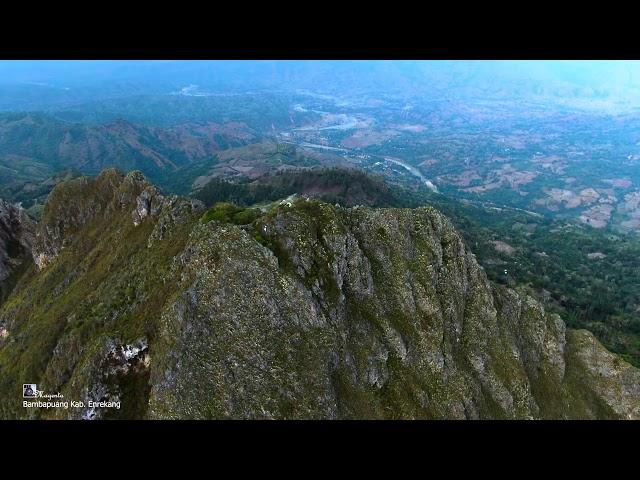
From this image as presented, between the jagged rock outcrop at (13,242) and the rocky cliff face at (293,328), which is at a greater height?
the rocky cliff face at (293,328)

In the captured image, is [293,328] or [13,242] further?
[13,242]

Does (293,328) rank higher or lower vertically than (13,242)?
higher

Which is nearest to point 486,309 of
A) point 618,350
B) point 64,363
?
point 64,363

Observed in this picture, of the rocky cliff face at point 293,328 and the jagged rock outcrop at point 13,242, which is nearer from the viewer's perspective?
the rocky cliff face at point 293,328

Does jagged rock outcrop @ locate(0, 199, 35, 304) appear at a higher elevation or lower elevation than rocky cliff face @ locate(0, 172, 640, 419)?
lower

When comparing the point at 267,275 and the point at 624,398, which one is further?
the point at 624,398

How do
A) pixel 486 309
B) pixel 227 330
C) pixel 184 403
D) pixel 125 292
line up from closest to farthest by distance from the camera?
pixel 184 403
pixel 227 330
pixel 125 292
pixel 486 309

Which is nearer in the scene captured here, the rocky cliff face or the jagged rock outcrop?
the rocky cliff face
